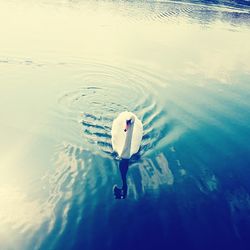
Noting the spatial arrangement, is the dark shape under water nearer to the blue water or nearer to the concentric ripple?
the blue water

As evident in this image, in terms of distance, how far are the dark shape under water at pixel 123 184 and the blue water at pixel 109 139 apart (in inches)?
3.9

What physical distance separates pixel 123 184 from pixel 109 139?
3.31m

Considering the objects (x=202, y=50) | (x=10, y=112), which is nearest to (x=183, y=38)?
(x=202, y=50)

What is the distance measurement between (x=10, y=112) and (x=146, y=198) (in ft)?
28.9

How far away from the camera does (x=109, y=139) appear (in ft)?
53.6

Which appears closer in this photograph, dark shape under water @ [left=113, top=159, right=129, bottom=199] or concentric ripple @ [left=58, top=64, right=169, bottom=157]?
dark shape under water @ [left=113, top=159, right=129, bottom=199]

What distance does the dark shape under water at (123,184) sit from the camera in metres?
12.9

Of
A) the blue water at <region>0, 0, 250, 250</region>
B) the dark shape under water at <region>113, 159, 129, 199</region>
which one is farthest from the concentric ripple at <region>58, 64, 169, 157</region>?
the dark shape under water at <region>113, 159, 129, 199</region>

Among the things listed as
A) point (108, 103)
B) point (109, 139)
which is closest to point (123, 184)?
point (109, 139)

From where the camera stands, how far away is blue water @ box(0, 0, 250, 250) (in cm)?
1164

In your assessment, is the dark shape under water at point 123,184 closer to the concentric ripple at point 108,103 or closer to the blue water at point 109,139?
the blue water at point 109,139

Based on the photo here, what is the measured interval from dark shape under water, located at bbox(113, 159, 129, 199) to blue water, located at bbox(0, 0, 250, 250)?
0.33ft

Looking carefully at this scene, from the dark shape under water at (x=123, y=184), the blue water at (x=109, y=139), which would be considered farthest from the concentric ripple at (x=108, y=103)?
the dark shape under water at (x=123, y=184)

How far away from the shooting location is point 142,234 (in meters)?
11.5
